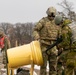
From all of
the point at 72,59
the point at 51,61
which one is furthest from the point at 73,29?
the point at 51,61

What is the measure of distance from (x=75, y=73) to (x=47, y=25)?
2.51 metres

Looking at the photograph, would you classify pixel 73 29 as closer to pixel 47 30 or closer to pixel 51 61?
pixel 47 30

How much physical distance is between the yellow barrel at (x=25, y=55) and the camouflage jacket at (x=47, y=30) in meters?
0.81

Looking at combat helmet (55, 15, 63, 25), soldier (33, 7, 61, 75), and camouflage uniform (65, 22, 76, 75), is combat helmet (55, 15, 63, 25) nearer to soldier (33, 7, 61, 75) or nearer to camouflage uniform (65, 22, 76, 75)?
soldier (33, 7, 61, 75)

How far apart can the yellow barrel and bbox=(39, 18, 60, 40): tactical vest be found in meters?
0.81

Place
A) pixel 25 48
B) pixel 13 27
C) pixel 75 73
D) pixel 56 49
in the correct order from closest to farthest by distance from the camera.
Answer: pixel 75 73 → pixel 25 48 → pixel 56 49 → pixel 13 27

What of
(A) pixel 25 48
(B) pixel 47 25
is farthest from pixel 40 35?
(A) pixel 25 48

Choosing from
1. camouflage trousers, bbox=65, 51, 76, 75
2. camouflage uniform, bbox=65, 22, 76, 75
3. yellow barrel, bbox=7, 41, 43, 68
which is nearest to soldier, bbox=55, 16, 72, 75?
camouflage uniform, bbox=65, 22, 76, 75

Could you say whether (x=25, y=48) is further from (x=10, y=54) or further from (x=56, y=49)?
(x=56, y=49)

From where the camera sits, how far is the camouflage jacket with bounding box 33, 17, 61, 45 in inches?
455

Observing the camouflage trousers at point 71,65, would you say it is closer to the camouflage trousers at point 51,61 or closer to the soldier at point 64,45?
the soldier at point 64,45

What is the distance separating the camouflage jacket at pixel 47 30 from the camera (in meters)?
11.6

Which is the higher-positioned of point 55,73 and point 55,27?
point 55,27

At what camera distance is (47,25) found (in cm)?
1162
